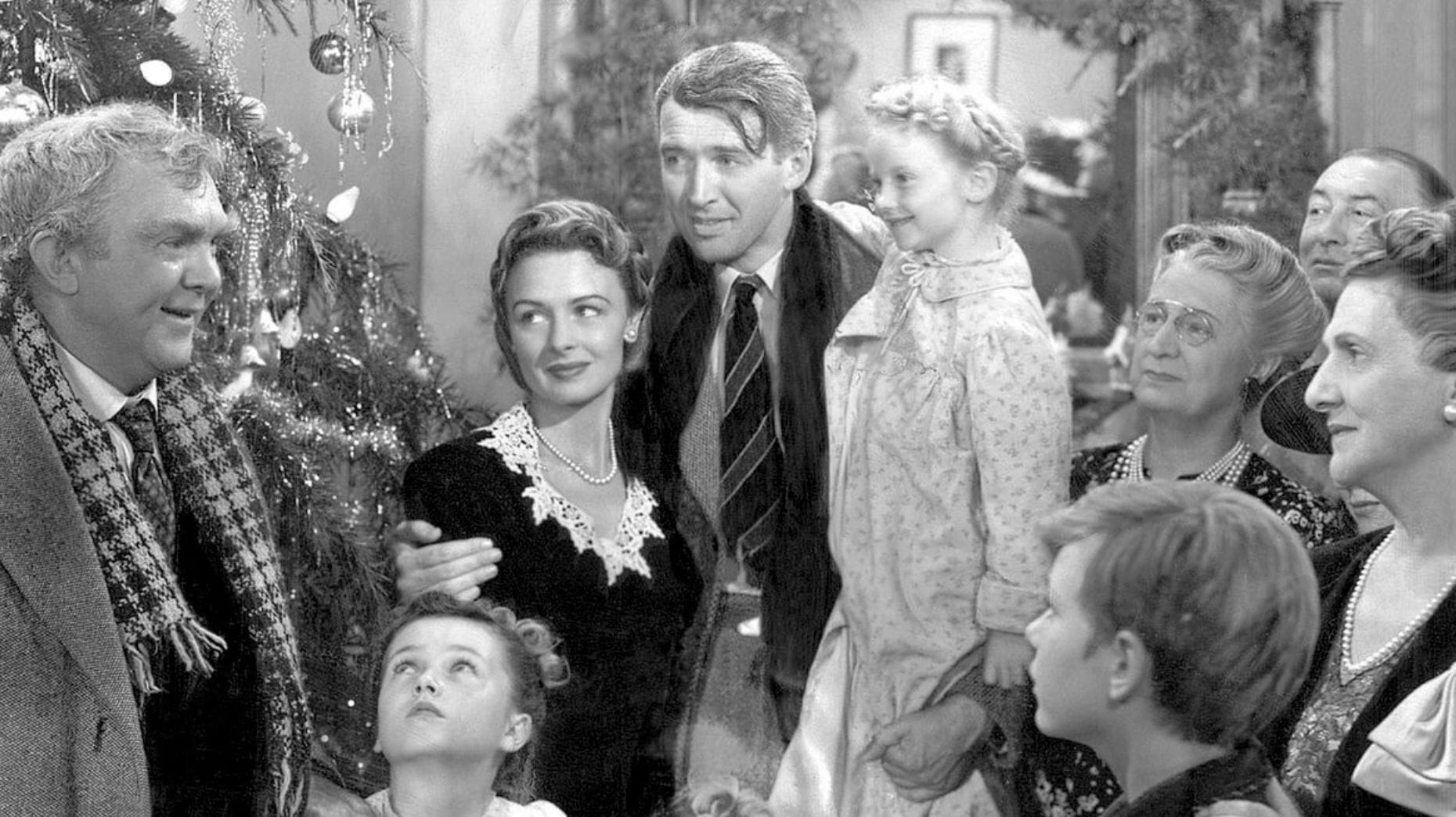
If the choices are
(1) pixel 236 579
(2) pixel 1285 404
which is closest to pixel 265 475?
(1) pixel 236 579

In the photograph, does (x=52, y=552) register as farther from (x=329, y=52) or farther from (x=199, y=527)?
(x=329, y=52)

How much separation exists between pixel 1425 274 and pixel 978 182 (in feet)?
1.72

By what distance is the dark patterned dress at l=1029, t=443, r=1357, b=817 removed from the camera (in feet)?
6.95

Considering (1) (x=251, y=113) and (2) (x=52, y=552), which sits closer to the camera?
(2) (x=52, y=552)

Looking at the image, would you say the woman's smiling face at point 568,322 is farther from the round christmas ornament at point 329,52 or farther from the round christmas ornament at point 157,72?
the round christmas ornament at point 157,72

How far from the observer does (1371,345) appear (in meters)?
1.90

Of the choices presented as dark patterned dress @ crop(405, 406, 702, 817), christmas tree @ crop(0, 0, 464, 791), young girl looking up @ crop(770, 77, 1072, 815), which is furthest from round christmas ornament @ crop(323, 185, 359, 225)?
young girl looking up @ crop(770, 77, 1072, 815)

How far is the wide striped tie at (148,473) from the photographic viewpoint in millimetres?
2279

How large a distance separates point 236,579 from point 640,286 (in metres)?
0.60

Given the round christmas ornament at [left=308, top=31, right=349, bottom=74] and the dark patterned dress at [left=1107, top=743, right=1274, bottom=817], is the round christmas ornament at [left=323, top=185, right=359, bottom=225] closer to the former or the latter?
the round christmas ornament at [left=308, top=31, right=349, bottom=74]

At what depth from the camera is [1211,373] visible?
85.9 inches

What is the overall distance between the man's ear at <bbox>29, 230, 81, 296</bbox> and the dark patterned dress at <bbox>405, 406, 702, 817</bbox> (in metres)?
0.48

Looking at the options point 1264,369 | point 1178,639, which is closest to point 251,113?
point 1264,369

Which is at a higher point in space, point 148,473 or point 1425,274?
point 1425,274
